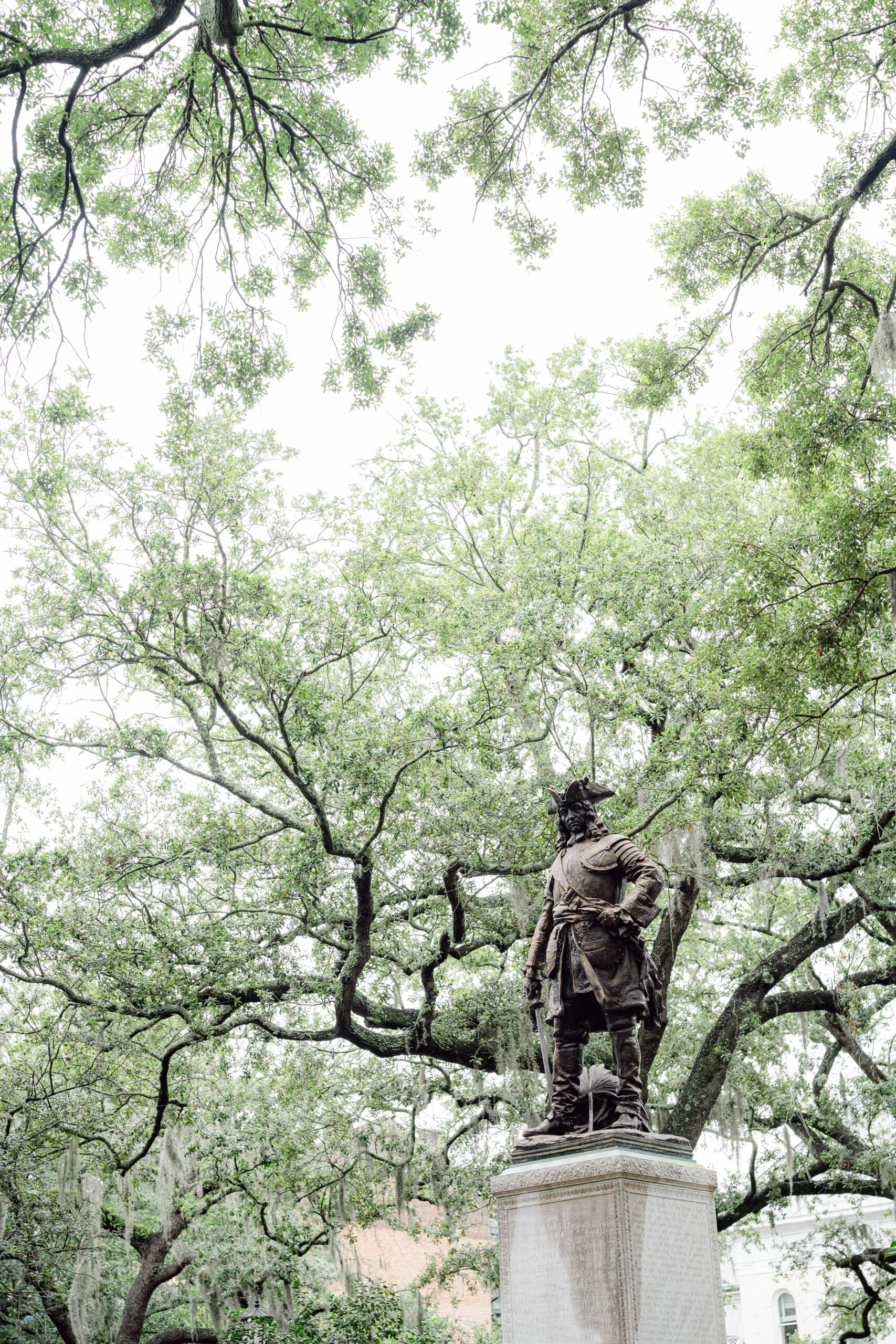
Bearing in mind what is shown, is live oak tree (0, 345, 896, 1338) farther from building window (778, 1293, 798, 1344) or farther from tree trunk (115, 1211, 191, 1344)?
building window (778, 1293, 798, 1344)

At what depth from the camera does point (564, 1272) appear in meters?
5.79

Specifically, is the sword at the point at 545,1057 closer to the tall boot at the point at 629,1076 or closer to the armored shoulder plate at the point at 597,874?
the tall boot at the point at 629,1076

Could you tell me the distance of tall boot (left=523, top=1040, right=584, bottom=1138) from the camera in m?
6.50

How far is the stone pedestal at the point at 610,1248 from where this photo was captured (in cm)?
557

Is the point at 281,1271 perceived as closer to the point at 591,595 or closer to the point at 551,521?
the point at 591,595

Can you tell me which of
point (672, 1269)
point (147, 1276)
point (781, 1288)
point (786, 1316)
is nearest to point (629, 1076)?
point (672, 1269)

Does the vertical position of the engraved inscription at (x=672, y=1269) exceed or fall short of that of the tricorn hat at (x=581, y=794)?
it falls short

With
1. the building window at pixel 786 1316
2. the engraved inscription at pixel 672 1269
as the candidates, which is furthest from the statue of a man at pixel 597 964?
the building window at pixel 786 1316

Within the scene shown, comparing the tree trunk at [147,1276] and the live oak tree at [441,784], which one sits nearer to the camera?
the live oak tree at [441,784]

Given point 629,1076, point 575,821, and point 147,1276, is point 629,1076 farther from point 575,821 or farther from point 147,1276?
point 147,1276

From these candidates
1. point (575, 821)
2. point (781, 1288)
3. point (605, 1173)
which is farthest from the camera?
point (781, 1288)

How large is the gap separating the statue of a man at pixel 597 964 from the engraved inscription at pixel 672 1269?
1.72ft

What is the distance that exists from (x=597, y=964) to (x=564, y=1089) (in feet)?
2.48

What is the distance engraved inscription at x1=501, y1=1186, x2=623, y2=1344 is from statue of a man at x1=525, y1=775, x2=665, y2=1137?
582mm
